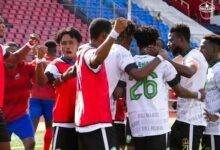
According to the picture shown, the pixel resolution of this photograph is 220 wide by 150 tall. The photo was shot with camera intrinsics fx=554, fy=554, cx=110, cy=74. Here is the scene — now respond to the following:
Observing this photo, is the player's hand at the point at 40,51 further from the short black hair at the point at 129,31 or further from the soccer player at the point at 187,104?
the soccer player at the point at 187,104

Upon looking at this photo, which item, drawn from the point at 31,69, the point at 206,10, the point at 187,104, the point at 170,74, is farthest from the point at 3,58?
the point at 206,10

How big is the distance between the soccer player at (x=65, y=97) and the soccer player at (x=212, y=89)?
154cm

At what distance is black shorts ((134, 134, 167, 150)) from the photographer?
5.45 m

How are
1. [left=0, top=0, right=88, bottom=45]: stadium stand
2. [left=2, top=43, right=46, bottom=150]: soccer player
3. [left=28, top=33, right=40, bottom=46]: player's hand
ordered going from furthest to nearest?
[left=0, top=0, right=88, bottom=45]: stadium stand, [left=2, top=43, right=46, bottom=150]: soccer player, [left=28, top=33, right=40, bottom=46]: player's hand

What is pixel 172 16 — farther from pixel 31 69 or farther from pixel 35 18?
pixel 31 69

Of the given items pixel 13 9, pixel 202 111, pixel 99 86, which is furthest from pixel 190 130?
pixel 13 9

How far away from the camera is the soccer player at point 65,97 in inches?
233

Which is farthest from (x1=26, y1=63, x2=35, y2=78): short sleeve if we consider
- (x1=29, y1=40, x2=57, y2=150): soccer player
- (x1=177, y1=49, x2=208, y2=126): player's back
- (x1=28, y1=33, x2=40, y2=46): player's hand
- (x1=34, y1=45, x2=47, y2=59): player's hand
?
(x1=177, y1=49, x2=208, y2=126): player's back

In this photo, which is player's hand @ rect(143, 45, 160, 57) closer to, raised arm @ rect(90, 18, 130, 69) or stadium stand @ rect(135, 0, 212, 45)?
raised arm @ rect(90, 18, 130, 69)

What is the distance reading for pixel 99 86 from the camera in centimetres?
507

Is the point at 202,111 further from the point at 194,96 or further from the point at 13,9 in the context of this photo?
the point at 13,9

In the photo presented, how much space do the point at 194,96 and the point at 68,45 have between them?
4.81 feet

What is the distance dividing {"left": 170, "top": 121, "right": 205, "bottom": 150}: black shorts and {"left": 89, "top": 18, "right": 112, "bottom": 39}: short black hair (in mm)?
1599

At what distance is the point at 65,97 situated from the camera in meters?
5.94
